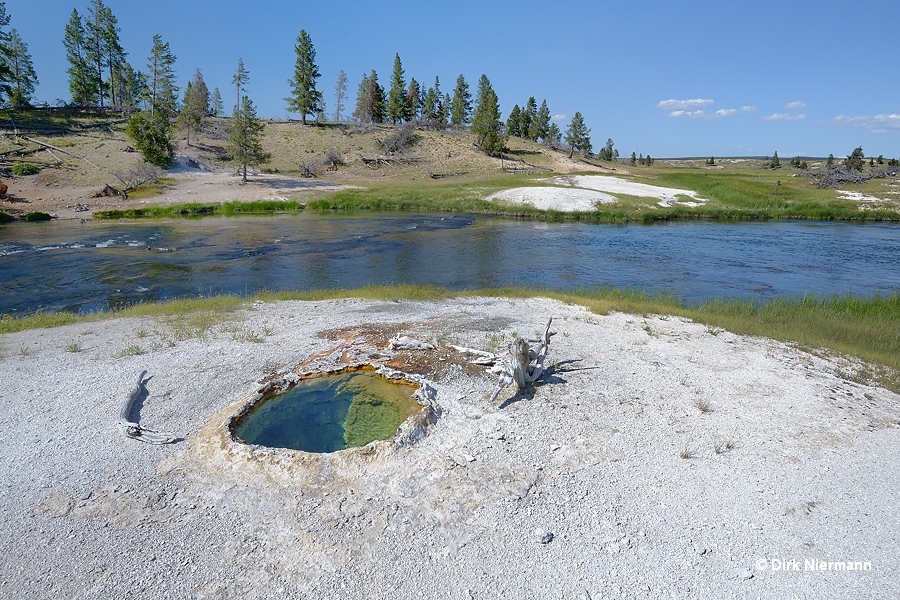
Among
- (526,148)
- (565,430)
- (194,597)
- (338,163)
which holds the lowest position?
(194,597)

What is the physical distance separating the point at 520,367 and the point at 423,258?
63.2ft

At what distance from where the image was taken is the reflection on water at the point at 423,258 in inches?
869

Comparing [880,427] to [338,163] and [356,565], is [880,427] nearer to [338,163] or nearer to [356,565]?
[356,565]

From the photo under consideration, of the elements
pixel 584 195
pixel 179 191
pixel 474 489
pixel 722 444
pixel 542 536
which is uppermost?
pixel 584 195

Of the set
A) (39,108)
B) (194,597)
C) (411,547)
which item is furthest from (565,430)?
(39,108)

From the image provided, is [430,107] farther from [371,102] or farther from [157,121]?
[157,121]

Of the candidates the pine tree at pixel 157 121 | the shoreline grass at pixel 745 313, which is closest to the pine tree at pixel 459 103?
the pine tree at pixel 157 121

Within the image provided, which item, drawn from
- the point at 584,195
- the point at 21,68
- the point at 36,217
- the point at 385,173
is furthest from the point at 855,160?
the point at 21,68

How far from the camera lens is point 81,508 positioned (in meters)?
6.50

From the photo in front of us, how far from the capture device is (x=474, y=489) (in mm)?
6977

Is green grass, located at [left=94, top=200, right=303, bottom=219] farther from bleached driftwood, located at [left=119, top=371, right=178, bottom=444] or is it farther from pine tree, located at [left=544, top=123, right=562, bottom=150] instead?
pine tree, located at [left=544, top=123, right=562, bottom=150]

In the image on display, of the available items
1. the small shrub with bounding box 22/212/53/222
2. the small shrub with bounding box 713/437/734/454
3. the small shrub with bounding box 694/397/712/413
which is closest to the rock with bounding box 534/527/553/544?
the small shrub with bounding box 713/437/734/454

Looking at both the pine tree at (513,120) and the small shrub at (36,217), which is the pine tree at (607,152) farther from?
the small shrub at (36,217)

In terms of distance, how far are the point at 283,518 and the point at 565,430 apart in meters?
4.63
